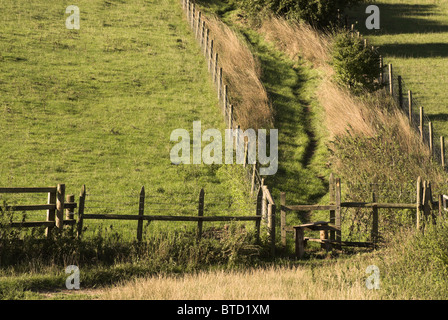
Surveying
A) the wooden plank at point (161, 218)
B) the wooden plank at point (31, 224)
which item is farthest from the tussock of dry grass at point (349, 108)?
the wooden plank at point (31, 224)

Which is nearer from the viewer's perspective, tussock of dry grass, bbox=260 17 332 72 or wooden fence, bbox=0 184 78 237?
wooden fence, bbox=0 184 78 237

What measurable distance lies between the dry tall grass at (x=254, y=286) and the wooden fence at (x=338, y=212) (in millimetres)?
2572

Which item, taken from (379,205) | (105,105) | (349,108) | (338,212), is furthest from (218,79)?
(379,205)

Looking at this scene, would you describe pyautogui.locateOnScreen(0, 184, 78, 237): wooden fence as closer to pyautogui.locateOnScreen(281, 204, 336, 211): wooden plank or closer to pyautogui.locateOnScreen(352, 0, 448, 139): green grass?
pyautogui.locateOnScreen(281, 204, 336, 211): wooden plank

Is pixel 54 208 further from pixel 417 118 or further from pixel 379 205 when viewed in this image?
pixel 417 118

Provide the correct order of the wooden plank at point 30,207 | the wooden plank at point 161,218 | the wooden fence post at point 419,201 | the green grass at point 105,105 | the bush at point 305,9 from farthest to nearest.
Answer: the bush at point 305,9
the green grass at point 105,105
the wooden fence post at point 419,201
the wooden plank at point 161,218
the wooden plank at point 30,207

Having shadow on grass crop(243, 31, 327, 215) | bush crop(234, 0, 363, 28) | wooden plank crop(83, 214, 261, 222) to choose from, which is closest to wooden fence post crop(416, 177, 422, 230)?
shadow on grass crop(243, 31, 327, 215)

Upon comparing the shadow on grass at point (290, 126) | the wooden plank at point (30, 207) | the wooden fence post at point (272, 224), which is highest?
the shadow on grass at point (290, 126)

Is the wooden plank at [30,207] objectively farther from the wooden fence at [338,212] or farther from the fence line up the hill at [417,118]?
the fence line up the hill at [417,118]

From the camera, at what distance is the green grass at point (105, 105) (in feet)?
62.8

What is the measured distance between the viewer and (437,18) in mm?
43344

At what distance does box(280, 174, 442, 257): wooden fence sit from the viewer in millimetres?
15695

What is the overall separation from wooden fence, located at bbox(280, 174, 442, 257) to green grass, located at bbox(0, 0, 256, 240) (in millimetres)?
2604

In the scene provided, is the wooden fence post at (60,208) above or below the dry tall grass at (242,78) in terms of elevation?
below
